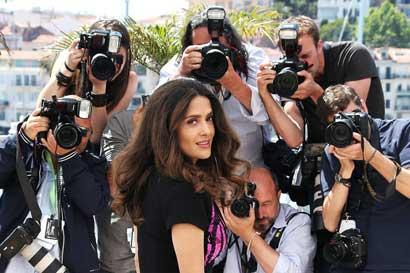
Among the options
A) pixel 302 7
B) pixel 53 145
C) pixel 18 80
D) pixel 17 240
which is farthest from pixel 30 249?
pixel 302 7

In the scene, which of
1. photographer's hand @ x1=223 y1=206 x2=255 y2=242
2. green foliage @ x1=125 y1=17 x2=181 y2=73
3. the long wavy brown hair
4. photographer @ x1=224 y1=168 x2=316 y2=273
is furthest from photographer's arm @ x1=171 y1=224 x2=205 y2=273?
green foliage @ x1=125 y1=17 x2=181 y2=73

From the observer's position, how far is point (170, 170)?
2.35 metres

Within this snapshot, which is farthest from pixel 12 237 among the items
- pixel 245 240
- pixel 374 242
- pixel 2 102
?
pixel 2 102

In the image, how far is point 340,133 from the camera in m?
2.73

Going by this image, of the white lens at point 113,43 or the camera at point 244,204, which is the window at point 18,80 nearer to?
the white lens at point 113,43

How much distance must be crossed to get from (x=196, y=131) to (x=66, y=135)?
63 cm

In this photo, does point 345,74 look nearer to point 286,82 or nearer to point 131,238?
point 286,82

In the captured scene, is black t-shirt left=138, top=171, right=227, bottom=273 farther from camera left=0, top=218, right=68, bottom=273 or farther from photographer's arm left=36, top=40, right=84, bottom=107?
photographer's arm left=36, top=40, right=84, bottom=107

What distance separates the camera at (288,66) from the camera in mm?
3088

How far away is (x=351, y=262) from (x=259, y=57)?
1.06 metres

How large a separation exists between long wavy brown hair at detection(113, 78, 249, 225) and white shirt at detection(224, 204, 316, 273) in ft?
1.65

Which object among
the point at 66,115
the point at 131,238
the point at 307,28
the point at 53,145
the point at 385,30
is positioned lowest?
the point at 385,30

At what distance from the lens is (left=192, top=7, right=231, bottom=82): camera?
3121 mm

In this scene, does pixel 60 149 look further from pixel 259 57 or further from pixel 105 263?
pixel 259 57
